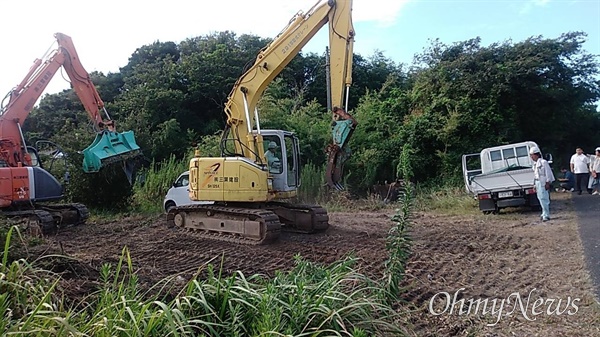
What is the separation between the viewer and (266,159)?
10.1 m

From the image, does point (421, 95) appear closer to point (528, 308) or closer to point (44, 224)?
point (44, 224)

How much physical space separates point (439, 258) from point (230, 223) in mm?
4087

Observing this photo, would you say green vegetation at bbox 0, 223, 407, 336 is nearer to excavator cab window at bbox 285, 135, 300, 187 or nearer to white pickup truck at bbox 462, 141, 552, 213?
excavator cab window at bbox 285, 135, 300, 187

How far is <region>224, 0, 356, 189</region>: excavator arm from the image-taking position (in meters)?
9.69

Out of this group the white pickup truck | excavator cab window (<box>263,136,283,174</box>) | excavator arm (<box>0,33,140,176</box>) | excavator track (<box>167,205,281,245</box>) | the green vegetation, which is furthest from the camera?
the white pickup truck

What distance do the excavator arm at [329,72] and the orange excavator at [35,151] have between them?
3148 millimetres

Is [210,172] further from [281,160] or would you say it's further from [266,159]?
[281,160]

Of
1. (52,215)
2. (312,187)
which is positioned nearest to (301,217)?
(52,215)

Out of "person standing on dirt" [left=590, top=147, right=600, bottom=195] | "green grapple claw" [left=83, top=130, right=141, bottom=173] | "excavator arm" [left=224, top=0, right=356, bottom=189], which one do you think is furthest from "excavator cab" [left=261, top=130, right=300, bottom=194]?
"person standing on dirt" [left=590, top=147, right=600, bottom=195]

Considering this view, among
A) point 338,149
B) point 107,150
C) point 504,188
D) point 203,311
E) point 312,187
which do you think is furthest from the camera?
point 312,187

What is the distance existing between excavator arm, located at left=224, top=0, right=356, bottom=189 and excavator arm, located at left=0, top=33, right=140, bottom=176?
306 cm

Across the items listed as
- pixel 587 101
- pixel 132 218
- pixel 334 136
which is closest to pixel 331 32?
pixel 334 136

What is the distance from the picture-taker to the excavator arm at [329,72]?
31.8 feet

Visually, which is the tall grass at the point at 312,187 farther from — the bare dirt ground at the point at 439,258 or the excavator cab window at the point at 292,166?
the excavator cab window at the point at 292,166
